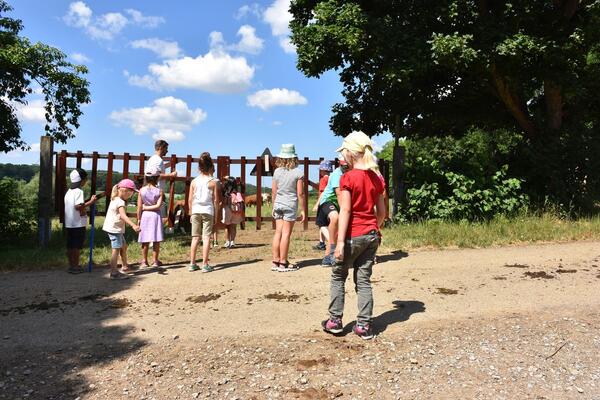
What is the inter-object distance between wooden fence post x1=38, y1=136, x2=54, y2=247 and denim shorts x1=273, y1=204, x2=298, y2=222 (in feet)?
17.8

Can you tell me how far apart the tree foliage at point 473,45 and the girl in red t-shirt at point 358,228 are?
5.72m

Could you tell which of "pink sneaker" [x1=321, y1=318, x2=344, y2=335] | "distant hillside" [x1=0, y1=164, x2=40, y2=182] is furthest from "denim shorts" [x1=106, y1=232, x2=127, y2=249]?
"distant hillside" [x1=0, y1=164, x2=40, y2=182]

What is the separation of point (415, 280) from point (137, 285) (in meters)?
3.64

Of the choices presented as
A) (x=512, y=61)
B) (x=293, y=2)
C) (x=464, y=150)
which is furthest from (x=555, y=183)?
(x=293, y=2)

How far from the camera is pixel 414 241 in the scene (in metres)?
8.38

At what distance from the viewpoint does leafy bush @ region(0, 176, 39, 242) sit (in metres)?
Result: 9.80

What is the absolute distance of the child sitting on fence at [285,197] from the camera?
6.66 m

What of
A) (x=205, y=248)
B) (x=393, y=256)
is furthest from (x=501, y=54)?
(x=205, y=248)

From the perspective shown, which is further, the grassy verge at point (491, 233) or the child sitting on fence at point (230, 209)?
the child sitting on fence at point (230, 209)

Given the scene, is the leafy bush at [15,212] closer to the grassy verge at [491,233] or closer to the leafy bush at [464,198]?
the grassy verge at [491,233]

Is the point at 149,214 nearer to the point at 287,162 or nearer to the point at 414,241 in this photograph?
the point at 287,162

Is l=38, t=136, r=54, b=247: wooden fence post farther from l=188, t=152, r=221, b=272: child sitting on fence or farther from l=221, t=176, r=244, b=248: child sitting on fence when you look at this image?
l=188, t=152, r=221, b=272: child sitting on fence

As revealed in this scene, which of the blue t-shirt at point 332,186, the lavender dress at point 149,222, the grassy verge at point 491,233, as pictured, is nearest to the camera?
the blue t-shirt at point 332,186

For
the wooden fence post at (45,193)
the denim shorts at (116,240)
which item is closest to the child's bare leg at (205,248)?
the denim shorts at (116,240)
